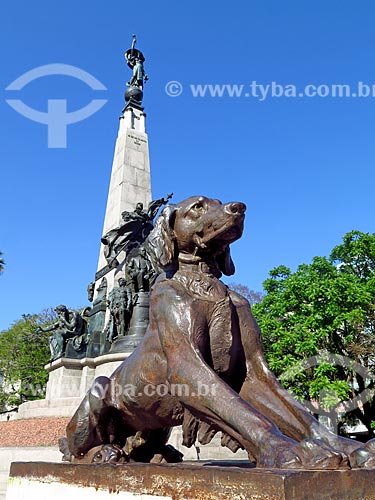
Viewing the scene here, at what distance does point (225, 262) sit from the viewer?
343cm

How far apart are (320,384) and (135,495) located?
18081mm

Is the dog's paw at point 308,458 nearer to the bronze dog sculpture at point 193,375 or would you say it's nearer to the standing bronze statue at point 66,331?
the bronze dog sculpture at point 193,375

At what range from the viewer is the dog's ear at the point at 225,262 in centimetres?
341

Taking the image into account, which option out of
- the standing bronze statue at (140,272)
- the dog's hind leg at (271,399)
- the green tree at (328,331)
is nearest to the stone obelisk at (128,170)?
the standing bronze statue at (140,272)

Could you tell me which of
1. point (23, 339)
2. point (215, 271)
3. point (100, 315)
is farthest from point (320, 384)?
point (23, 339)

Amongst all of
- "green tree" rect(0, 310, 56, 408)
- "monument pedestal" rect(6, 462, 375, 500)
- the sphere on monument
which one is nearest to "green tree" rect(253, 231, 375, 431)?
the sphere on monument

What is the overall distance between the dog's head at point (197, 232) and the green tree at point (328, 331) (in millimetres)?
17395

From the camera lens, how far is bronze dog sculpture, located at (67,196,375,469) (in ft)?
8.39

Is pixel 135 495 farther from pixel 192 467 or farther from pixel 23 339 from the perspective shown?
pixel 23 339

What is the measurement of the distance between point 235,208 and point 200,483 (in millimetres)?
1709

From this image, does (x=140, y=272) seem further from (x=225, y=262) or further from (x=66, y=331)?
(x=225, y=262)

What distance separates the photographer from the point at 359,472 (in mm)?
1933

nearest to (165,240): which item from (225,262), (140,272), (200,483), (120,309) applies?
(225,262)

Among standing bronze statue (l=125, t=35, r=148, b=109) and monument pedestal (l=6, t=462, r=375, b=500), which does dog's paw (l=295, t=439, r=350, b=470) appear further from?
standing bronze statue (l=125, t=35, r=148, b=109)
